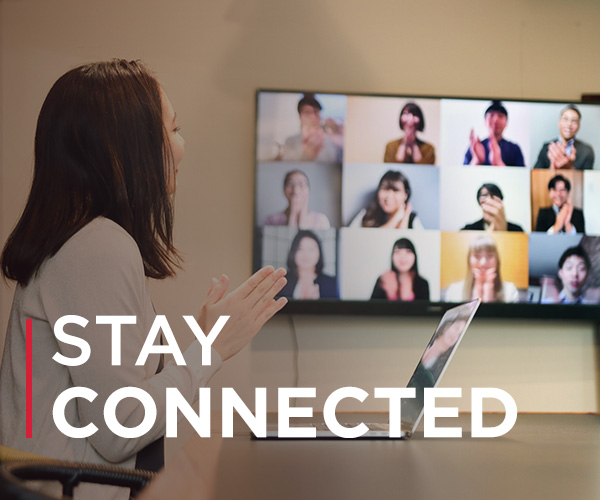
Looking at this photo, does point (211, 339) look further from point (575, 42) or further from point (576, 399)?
point (575, 42)

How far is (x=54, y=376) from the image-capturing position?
3.89 feet

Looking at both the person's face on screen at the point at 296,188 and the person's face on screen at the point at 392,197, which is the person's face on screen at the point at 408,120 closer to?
the person's face on screen at the point at 392,197

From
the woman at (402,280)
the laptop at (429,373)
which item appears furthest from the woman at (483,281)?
the laptop at (429,373)

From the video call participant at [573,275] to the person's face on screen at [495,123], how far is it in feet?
1.79

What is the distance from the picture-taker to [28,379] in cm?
120

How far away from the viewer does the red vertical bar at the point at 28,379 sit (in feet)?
3.88

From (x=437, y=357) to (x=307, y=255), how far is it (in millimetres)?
1275

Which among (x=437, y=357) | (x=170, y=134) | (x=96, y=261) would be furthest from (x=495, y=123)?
(x=96, y=261)

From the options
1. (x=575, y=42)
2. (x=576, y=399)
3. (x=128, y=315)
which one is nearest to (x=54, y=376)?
(x=128, y=315)

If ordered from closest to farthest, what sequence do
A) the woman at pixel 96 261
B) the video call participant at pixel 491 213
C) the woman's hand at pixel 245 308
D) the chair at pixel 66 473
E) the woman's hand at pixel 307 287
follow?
the chair at pixel 66 473, the woman at pixel 96 261, the woman's hand at pixel 245 308, the woman's hand at pixel 307 287, the video call participant at pixel 491 213

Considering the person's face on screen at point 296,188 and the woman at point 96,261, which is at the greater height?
the person's face on screen at point 296,188

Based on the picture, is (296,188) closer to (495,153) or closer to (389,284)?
(389,284)

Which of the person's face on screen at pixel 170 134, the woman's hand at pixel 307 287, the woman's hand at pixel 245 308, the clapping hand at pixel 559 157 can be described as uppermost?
the clapping hand at pixel 559 157

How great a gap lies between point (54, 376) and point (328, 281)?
169 centimetres
